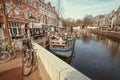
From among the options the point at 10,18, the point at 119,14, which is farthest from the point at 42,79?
the point at 119,14

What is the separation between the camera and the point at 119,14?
132ft

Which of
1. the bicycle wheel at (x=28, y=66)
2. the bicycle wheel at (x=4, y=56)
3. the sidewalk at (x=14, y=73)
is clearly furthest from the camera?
the bicycle wheel at (x=4, y=56)

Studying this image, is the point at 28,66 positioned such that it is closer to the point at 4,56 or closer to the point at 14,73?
the point at 14,73

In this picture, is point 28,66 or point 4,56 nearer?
point 28,66

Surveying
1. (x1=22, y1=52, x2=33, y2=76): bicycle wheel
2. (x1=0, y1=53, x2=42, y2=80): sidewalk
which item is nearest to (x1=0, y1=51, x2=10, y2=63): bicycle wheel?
(x1=0, y1=53, x2=42, y2=80): sidewalk

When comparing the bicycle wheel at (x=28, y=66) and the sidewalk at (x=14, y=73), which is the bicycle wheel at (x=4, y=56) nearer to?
the sidewalk at (x=14, y=73)

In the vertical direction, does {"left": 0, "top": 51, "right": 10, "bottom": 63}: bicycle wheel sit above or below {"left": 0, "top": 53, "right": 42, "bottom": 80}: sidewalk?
above

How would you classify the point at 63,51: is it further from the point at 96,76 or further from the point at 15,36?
the point at 15,36

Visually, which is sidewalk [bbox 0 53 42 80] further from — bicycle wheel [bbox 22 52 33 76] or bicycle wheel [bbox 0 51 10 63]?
bicycle wheel [bbox 0 51 10 63]

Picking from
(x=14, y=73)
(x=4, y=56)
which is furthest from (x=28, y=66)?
(x=4, y=56)

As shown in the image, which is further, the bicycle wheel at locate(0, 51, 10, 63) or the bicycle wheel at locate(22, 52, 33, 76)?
the bicycle wheel at locate(0, 51, 10, 63)

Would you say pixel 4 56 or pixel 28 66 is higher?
pixel 4 56

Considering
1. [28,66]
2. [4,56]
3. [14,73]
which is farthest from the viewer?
[4,56]

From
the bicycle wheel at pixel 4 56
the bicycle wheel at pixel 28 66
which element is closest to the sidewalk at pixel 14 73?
the bicycle wheel at pixel 28 66
